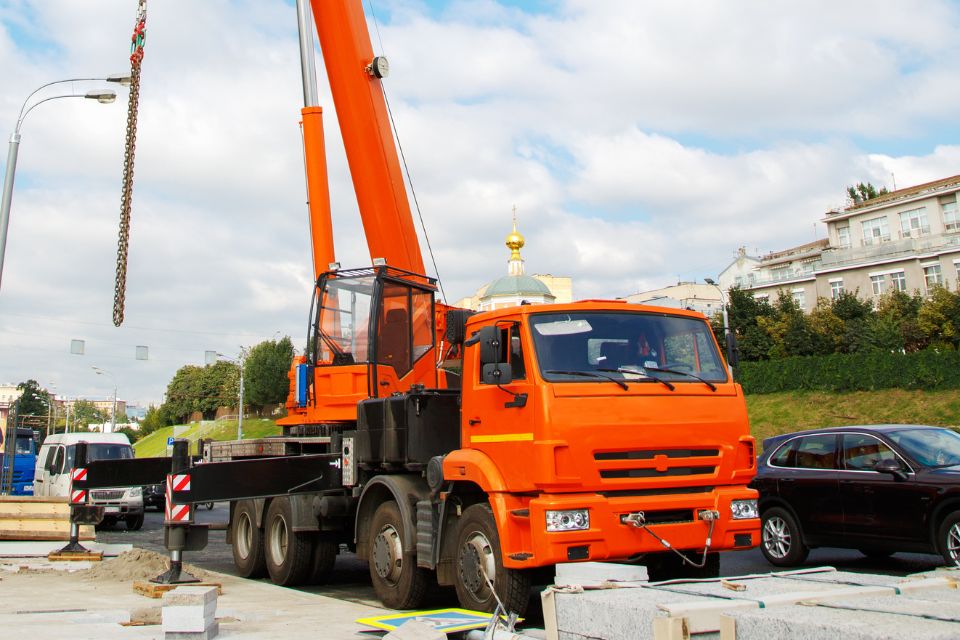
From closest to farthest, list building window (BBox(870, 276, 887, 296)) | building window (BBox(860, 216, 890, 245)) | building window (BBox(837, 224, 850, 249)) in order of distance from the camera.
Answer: building window (BBox(870, 276, 887, 296)), building window (BBox(860, 216, 890, 245)), building window (BBox(837, 224, 850, 249))

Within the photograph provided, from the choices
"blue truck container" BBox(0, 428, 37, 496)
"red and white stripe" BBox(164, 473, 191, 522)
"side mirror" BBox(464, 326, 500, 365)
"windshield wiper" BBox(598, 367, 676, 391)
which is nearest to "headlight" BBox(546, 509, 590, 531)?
"windshield wiper" BBox(598, 367, 676, 391)

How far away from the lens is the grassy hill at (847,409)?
38.4m

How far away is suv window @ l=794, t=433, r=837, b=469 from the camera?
10.9m

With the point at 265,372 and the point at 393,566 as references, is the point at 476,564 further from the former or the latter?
the point at 265,372

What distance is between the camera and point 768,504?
11383mm

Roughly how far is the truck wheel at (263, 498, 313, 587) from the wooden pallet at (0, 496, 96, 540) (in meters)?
5.78

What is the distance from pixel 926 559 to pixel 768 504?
2084mm

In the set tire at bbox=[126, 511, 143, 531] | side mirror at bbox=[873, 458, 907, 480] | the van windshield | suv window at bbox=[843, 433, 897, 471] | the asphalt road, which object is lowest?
the asphalt road

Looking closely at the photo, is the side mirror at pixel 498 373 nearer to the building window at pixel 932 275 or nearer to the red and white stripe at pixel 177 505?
the red and white stripe at pixel 177 505

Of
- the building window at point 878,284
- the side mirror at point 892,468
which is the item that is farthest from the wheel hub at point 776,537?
the building window at point 878,284

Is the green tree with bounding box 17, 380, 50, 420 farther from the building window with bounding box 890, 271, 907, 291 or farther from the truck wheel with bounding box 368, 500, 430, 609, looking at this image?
the truck wheel with bounding box 368, 500, 430, 609

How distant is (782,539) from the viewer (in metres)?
11.2

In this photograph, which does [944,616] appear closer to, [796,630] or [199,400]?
[796,630]

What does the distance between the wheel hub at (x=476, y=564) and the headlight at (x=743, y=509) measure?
2.05 metres
